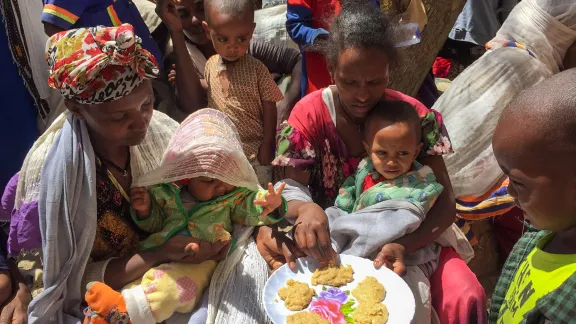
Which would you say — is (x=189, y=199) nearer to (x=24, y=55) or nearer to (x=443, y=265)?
(x=443, y=265)

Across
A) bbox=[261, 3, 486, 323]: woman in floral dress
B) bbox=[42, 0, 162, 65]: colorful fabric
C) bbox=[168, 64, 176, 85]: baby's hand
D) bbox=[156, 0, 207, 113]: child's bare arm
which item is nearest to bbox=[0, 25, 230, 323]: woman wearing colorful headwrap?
bbox=[261, 3, 486, 323]: woman in floral dress

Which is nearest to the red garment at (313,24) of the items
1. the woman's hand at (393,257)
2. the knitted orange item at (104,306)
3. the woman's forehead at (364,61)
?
the woman's forehead at (364,61)

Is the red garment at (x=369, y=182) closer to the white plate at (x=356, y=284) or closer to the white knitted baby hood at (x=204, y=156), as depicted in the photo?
the white plate at (x=356, y=284)

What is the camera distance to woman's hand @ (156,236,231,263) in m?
1.89

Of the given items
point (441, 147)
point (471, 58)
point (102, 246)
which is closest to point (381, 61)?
point (441, 147)

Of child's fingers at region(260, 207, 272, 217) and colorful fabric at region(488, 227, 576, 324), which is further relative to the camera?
child's fingers at region(260, 207, 272, 217)

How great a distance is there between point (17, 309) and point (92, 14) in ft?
5.91

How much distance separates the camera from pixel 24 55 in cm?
279

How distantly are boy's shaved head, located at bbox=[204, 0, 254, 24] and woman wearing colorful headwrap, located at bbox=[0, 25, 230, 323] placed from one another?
1178 mm

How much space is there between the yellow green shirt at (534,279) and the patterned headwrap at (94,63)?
4.64ft

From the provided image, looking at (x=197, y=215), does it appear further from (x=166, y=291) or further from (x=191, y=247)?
(x=166, y=291)

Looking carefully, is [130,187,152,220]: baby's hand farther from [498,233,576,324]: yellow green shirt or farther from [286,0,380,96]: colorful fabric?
[286,0,380,96]: colorful fabric

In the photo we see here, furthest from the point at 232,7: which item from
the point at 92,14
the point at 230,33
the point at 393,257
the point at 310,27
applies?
the point at 393,257

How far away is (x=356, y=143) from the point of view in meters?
2.37
